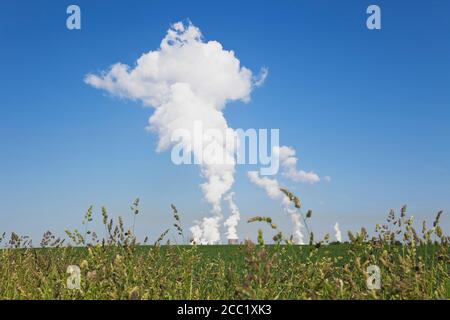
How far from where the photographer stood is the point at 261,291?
3.30m

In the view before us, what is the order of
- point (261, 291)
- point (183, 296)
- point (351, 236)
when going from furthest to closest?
point (183, 296), point (351, 236), point (261, 291)
